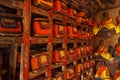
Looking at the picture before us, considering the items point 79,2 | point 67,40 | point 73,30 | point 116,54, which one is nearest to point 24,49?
point 67,40

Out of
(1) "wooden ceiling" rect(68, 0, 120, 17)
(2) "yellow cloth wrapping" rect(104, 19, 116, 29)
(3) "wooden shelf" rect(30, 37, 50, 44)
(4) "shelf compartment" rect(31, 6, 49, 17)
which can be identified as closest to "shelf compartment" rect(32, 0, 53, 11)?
(4) "shelf compartment" rect(31, 6, 49, 17)

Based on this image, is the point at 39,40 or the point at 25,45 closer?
the point at 25,45

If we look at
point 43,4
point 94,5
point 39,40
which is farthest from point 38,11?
point 94,5

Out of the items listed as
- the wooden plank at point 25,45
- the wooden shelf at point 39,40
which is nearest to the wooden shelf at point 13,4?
the wooden plank at point 25,45

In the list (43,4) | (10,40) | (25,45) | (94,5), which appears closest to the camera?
(10,40)

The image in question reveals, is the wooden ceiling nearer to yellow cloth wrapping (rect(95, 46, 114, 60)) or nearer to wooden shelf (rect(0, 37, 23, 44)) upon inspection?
yellow cloth wrapping (rect(95, 46, 114, 60))

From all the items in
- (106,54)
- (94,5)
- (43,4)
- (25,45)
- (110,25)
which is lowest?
(106,54)

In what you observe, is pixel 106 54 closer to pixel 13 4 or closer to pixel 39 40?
pixel 39 40

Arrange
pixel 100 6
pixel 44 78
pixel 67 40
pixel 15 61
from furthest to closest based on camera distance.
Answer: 1. pixel 100 6
2. pixel 67 40
3. pixel 44 78
4. pixel 15 61

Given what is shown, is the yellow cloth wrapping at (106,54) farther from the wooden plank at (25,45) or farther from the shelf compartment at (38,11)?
the wooden plank at (25,45)

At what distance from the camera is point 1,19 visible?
51.8 inches

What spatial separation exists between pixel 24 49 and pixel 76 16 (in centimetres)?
174

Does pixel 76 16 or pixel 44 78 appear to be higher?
pixel 76 16

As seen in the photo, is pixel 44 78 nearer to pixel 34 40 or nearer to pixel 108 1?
pixel 34 40
